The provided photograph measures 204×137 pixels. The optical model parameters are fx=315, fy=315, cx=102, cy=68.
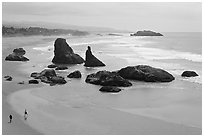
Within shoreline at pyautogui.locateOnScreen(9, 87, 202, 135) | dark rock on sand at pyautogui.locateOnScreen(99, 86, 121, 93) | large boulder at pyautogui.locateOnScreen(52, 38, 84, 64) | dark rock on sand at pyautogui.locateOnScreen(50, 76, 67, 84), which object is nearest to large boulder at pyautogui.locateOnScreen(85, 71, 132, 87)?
dark rock on sand at pyautogui.locateOnScreen(99, 86, 121, 93)

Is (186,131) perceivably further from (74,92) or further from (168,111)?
(74,92)

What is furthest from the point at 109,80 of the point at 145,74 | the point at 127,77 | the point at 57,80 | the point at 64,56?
the point at 64,56

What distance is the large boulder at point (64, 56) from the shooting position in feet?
175

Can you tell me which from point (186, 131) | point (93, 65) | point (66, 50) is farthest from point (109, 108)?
point (66, 50)

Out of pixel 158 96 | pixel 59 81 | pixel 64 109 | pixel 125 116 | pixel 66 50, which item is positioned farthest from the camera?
pixel 66 50

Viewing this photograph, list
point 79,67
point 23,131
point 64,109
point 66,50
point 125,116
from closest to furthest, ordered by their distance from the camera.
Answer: point 23,131 → point 125,116 → point 64,109 → point 79,67 → point 66,50

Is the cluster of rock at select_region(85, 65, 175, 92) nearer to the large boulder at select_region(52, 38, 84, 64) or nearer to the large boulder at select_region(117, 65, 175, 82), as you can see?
the large boulder at select_region(117, 65, 175, 82)

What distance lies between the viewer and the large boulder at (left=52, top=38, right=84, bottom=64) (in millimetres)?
53312

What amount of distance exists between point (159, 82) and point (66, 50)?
2336 cm

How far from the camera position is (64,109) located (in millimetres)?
26016

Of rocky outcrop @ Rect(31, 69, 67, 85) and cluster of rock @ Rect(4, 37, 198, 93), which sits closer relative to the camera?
cluster of rock @ Rect(4, 37, 198, 93)

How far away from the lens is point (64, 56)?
54031 mm

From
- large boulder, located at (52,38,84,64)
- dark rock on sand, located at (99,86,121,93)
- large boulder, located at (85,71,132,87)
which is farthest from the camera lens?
large boulder, located at (52,38,84,64)

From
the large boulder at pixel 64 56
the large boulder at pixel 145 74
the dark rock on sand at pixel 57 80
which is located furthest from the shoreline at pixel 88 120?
the large boulder at pixel 64 56
